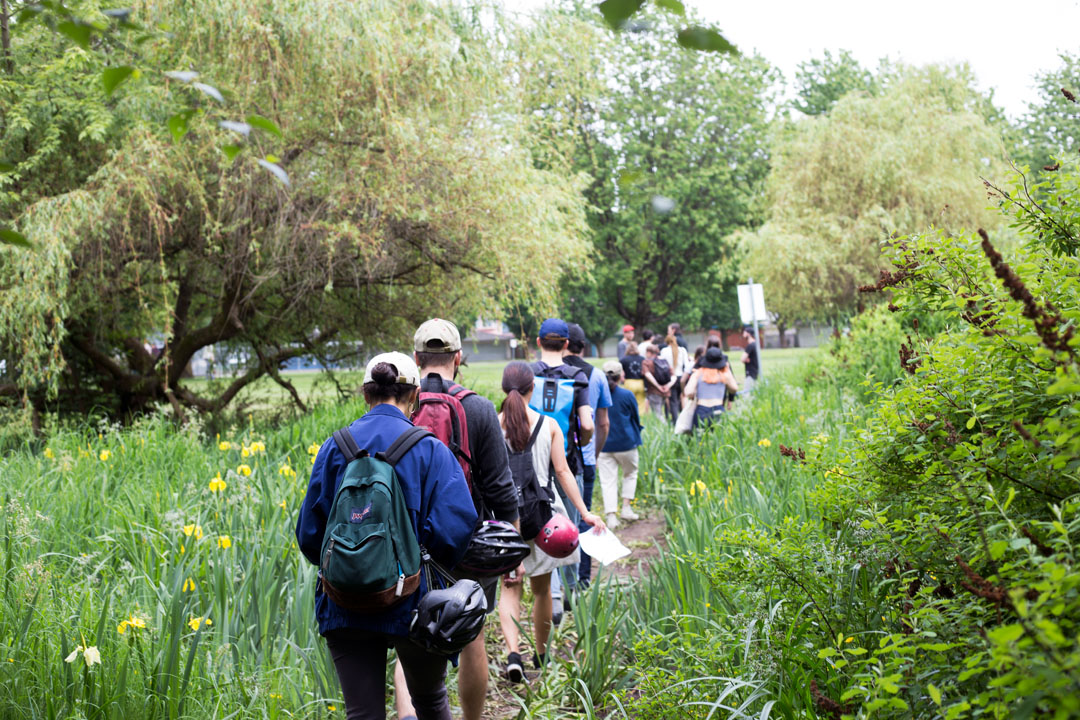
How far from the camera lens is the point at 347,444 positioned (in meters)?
2.81

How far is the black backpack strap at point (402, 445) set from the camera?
2775mm

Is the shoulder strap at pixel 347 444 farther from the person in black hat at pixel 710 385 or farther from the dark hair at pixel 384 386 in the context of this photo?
the person in black hat at pixel 710 385

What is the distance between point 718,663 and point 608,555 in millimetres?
1494

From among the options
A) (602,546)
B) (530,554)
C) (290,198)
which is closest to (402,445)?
(530,554)

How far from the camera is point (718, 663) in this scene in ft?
9.91

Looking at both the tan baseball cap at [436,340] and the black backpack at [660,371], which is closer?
the tan baseball cap at [436,340]

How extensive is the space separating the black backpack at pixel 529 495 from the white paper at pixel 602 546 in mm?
269

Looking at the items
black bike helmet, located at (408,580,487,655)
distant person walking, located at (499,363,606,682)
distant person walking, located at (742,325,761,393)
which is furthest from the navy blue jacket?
distant person walking, located at (742,325,761,393)

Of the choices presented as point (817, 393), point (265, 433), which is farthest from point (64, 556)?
point (817, 393)

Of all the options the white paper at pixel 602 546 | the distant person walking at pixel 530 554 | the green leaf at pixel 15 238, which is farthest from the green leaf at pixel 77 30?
the white paper at pixel 602 546

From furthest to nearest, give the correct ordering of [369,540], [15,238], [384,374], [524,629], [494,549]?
[524,629] < [494,549] < [384,374] < [369,540] < [15,238]

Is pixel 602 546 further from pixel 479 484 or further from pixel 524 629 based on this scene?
pixel 479 484

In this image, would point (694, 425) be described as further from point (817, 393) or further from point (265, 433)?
point (265, 433)

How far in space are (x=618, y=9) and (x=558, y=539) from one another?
3092 mm
